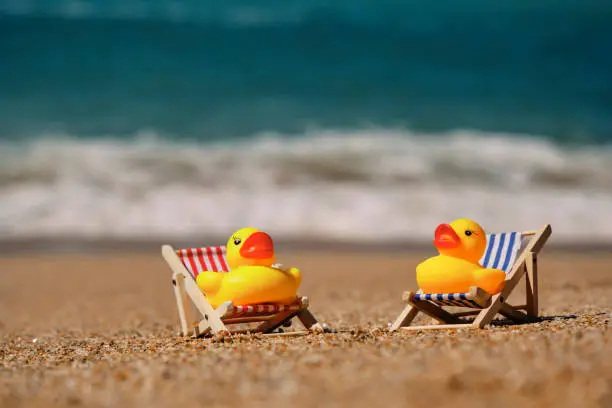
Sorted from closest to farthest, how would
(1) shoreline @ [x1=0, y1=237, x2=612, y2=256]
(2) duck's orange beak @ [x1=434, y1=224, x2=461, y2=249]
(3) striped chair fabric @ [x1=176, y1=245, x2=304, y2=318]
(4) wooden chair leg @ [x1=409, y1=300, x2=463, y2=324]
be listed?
(2) duck's orange beak @ [x1=434, y1=224, x2=461, y2=249]
(4) wooden chair leg @ [x1=409, y1=300, x2=463, y2=324]
(3) striped chair fabric @ [x1=176, y1=245, x2=304, y2=318]
(1) shoreline @ [x1=0, y1=237, x2=612, y2=256]

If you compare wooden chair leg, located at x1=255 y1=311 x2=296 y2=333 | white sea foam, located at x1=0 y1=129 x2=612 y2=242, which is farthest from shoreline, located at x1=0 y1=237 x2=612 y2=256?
wooden chair leg, located at x1=255 y1=311 x2=296 y2=333

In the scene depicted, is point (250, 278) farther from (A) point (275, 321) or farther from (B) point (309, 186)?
A: (B) point (309, 186)

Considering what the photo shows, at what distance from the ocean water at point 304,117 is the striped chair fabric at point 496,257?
8.58 metres

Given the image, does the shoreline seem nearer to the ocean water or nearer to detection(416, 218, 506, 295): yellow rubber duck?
the ocean water

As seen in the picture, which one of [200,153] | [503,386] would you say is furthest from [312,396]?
[200,153]

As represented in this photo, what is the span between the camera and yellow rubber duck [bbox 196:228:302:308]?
235 inches

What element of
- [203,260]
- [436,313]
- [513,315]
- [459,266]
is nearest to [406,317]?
[436,313]

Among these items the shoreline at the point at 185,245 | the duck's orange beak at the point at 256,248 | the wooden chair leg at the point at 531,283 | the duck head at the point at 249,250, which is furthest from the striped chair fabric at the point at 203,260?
the shoreline at the point at 185,245

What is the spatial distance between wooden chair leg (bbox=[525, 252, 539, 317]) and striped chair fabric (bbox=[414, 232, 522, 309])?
0.14 metres

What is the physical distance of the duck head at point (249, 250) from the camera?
6.16 metres

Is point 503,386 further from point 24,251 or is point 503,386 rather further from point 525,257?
point 24,251

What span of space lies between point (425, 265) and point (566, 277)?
15.7 feet

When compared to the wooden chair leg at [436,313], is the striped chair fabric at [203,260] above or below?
above

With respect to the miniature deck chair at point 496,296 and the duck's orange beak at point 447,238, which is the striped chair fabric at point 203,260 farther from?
the duck's orange beak at point 447,238
